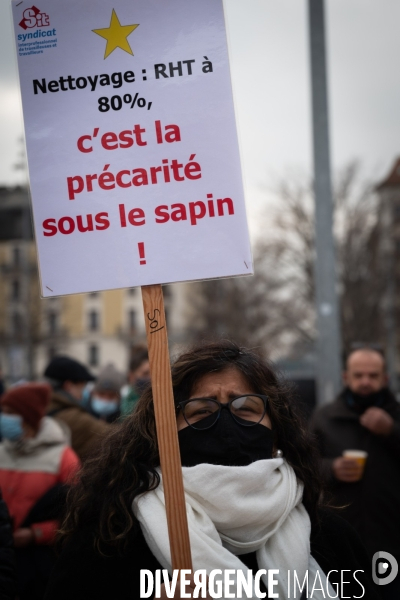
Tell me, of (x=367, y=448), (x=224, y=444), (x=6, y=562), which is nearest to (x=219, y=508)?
(x=224, y=444)

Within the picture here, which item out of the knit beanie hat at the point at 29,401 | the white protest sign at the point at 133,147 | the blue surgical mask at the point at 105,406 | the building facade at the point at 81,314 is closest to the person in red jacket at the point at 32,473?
the knit beanie hat at the point at 29,401

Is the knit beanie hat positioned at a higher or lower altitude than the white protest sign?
lower

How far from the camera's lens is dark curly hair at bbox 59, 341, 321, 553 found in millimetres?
2467

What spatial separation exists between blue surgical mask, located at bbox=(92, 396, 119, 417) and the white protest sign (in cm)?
505

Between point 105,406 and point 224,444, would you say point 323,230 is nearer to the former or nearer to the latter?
point 105,406

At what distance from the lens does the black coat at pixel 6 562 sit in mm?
2873

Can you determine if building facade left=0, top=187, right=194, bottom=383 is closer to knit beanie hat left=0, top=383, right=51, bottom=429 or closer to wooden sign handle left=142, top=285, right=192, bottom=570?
knit beanie hat left=0, top=383, right=51, bottom=429

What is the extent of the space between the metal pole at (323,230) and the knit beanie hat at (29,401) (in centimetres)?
302

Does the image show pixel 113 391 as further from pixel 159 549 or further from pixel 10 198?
pixel 10 198

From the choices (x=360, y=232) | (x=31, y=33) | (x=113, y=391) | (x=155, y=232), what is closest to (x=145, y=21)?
(x=31, y=33)

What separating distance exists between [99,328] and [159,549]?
248ft

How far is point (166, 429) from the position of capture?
245 cm

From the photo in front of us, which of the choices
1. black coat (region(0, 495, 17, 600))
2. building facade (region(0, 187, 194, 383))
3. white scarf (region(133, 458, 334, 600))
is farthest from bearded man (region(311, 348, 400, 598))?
building facade (region(0, 187, 194, 383))

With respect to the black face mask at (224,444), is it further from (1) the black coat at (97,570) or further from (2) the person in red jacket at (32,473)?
(2) the person in red jacket at (32,473)
